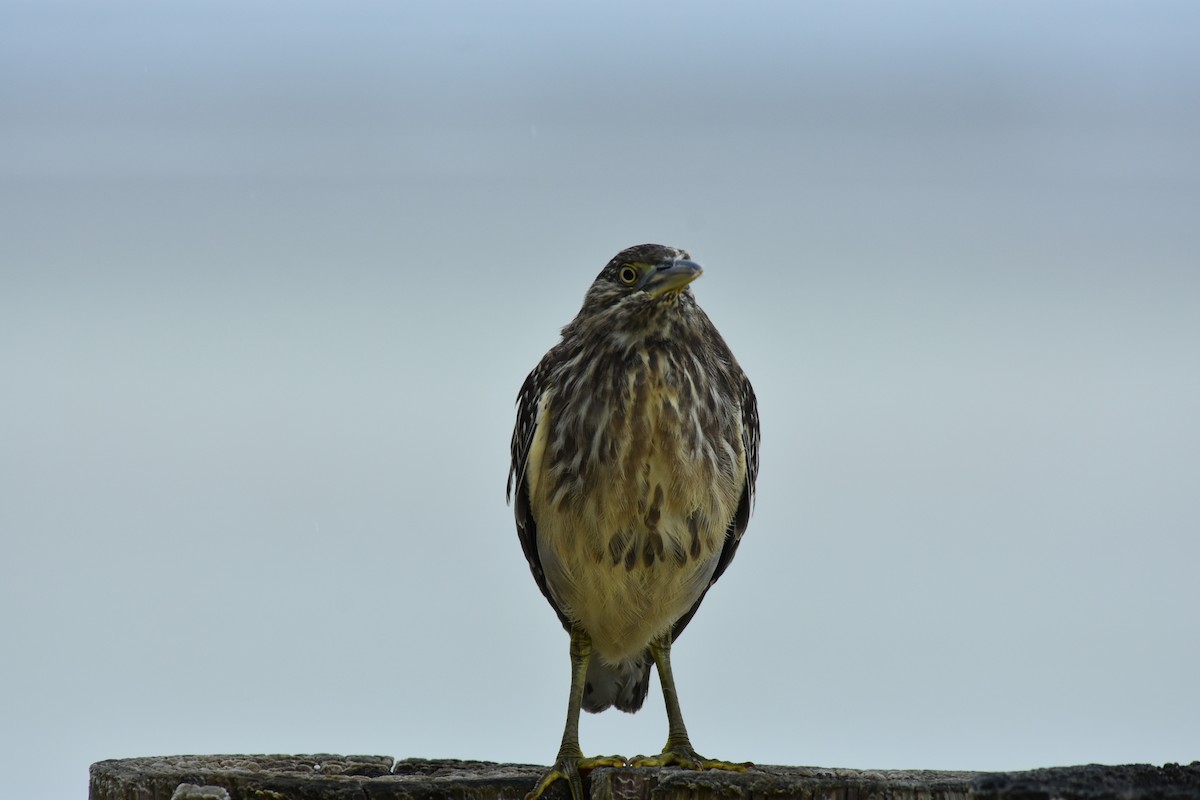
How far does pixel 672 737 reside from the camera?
5520 millimetres

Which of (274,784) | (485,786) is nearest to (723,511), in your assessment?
(485,786)

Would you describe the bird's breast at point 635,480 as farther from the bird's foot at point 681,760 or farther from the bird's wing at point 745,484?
the bird's foot at point 681,760

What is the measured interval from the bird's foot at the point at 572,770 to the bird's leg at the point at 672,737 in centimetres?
15

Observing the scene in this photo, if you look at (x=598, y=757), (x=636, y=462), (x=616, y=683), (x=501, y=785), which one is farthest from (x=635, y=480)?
(x=501, y=785)

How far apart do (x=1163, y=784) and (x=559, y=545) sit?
2.66 meters

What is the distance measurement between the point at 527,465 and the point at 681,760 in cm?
127

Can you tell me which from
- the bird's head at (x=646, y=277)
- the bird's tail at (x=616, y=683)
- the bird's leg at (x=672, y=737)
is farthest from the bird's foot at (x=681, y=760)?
the bird's head at (x=646, y=277)

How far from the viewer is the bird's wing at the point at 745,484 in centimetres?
556

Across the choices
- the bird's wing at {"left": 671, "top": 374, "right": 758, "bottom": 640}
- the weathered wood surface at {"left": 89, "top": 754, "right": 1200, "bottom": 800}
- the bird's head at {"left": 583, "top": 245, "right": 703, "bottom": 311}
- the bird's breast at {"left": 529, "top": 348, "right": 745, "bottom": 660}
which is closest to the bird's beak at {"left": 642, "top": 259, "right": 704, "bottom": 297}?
the bird's head at {"left": 583, "top": 245, "right": 703, "bottom": 311}

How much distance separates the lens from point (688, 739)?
554 centimetres

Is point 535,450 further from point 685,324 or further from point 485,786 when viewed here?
point 485,786

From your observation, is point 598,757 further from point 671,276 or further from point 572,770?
point 671,276

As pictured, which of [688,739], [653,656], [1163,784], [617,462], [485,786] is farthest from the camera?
[653,656]

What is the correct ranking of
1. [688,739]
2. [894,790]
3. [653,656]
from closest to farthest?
[894,790] < [688,739] < [653,656]
